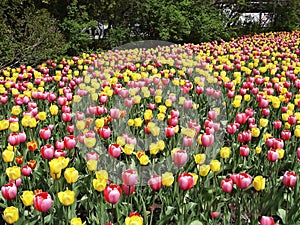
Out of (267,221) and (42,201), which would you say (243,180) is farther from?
(42,201)

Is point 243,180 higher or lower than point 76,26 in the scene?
lower

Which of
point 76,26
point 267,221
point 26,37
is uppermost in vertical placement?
point 76,26

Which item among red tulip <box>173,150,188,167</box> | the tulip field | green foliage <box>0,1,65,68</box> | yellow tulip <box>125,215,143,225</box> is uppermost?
green foliage <box>0,1,65,68</box>

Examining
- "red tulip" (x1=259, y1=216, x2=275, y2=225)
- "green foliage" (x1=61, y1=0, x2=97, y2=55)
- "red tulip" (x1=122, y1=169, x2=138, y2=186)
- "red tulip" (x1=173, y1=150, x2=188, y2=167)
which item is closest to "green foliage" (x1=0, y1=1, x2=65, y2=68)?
"green foliage" (x1=61, y1=0, x2=97, y2=55)

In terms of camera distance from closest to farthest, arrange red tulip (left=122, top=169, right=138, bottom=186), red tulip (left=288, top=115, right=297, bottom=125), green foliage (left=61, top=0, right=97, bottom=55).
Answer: red tulip (left=122, top=169, right=138, bottom=186), red tulip (left=288, top=115, right=297, bottom=125), green foliage (left=61, top=0, right=97, bottom=55)

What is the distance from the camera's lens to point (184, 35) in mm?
12750

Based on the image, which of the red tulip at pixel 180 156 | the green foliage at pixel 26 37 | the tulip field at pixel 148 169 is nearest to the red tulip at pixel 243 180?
the tulip field at pixel 148 169

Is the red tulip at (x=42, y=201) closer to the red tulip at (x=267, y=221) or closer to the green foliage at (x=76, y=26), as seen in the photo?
the red tulip at (x=267, y=221)

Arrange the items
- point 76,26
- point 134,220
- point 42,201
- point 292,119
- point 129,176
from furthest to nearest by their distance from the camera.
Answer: point 76,26 < point 292,119 < point 129,176 < point 42,201 < point 134,220

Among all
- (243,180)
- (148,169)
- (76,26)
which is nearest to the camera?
(243,180)

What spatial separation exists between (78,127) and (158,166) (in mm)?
674

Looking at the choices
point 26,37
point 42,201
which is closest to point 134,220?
point 42,201

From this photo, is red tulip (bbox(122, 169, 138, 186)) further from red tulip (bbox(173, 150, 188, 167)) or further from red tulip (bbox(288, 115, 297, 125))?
red tulip (bbox(288, 115, 297, 125))

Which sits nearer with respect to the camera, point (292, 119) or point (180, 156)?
point (180, 156)
